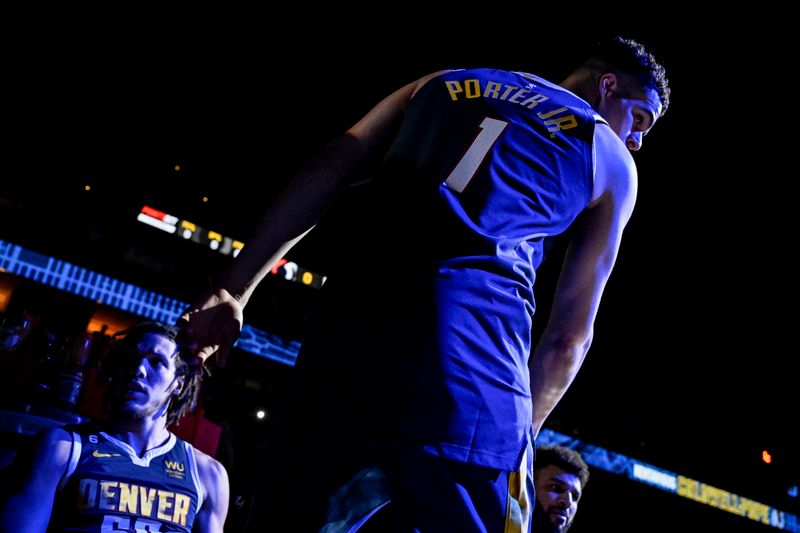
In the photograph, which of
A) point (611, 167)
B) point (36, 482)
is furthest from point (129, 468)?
point (611, 167)

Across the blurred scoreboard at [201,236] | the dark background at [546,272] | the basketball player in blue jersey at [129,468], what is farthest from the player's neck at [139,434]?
the blurred scoreboard at [201,236]

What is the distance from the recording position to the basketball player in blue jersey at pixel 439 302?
962 mm

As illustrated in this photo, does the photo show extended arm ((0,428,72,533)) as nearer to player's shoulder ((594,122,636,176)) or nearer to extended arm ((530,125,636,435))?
extended arm ((530,125,636,435))

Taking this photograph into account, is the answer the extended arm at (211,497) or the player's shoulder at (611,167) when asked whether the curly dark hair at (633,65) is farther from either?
the extended arm at (211,497)

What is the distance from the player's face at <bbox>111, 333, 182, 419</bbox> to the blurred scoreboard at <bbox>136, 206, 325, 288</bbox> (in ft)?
21.3

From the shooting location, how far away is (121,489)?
2.92m

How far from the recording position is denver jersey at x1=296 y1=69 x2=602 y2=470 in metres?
0.99

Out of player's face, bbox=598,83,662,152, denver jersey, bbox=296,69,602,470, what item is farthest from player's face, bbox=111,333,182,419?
player's face, bbox=598,83,662,152

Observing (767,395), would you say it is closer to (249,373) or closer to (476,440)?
(249,373)

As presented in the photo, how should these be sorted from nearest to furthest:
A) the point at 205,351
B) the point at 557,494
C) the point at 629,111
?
1. the point at 205,351
2. the point at 629,111
3. the point at 557,494

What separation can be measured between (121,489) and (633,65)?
8.65 feet

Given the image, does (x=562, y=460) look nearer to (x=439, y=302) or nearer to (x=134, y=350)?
(x=134, y=350)

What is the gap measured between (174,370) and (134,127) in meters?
6.80

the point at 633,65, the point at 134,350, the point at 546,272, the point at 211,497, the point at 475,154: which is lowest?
the point at 211,497
